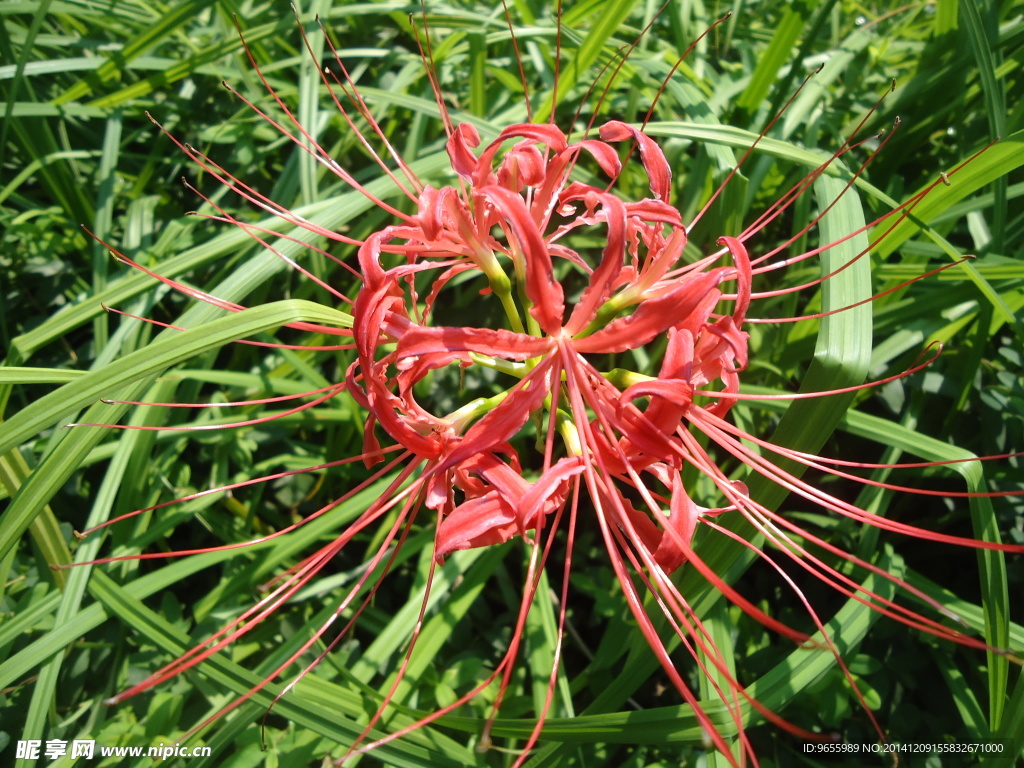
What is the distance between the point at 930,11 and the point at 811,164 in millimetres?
1657

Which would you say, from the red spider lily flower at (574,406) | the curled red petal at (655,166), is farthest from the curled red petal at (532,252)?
the curled red petal at (655,166)

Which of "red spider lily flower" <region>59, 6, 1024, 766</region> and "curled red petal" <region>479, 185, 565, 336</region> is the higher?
"curled red petal" <region>479, 185, 565, 336</region>

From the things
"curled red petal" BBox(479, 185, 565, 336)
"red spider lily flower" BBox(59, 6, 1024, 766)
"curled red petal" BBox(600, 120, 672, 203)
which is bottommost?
"red spider lily flower" BBox(59, 6, 1024, 766)

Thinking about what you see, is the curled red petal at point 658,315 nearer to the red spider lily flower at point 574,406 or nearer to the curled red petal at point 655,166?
the red spider lily flower at point 574,406

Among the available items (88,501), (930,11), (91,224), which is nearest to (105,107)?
(91,224)

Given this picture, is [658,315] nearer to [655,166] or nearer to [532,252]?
[532,252]

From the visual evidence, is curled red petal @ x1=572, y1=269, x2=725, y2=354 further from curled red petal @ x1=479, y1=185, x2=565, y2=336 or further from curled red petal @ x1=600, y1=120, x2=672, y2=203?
curled red petal @ x1=600, y1=120, x2=672, y2=203

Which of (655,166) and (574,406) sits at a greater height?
(655,166)

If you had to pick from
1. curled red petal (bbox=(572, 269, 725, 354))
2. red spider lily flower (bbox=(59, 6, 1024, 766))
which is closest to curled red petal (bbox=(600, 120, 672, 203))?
red spider lily flower (bbox=(59, 6, 1024, 766))

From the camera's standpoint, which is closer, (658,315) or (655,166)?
(658,315)

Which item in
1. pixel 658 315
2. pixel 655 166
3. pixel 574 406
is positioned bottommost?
pixel 574 406

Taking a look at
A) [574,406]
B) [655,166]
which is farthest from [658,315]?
[655,166]

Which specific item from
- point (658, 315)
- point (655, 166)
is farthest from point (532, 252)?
point (655, 166)

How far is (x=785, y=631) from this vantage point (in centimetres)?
67
